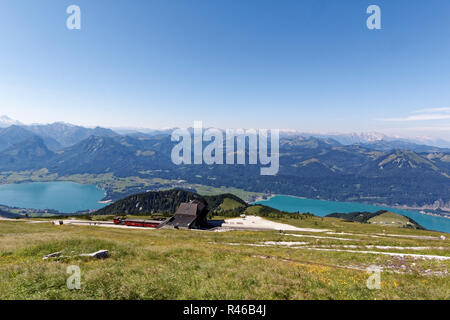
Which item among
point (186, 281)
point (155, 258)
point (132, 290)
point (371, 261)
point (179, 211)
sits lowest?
point (179, 211)

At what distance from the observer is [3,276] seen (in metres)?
12.6
